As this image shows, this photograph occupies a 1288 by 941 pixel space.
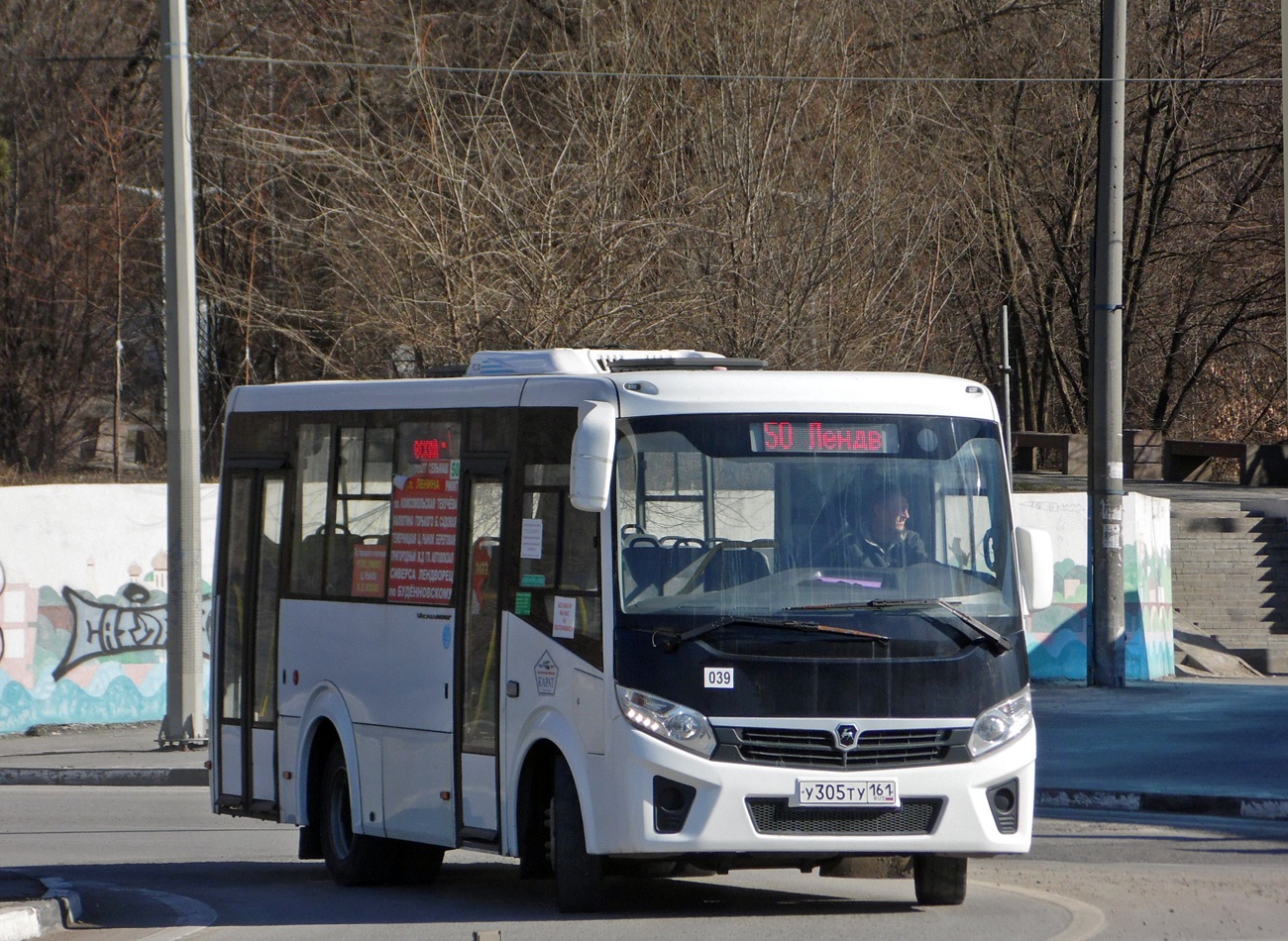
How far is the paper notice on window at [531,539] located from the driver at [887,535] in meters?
1.50

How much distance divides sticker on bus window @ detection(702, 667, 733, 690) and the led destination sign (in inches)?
40.5

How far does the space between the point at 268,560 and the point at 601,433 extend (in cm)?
347

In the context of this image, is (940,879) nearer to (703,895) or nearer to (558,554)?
(703,895)

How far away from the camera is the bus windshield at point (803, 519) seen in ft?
26.9

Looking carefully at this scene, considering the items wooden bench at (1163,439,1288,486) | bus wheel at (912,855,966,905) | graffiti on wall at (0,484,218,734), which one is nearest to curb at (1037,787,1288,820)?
bus wheel at (912,855,966,905)

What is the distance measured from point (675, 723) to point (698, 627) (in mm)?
418

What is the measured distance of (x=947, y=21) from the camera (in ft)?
117

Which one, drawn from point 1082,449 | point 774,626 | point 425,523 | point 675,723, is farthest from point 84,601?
point 1082,449

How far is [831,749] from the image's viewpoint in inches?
317

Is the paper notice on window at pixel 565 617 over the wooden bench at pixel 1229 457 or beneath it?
beneath

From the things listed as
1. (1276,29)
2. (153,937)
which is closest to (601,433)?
(153,937)

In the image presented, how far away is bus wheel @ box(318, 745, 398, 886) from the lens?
1013cm

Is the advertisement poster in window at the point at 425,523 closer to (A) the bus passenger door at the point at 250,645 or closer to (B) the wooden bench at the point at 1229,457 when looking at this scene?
(A) the bus passenger door at the point at 250,645

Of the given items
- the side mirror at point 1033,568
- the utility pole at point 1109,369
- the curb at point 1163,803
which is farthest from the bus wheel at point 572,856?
the utility pole at point 1109,369
